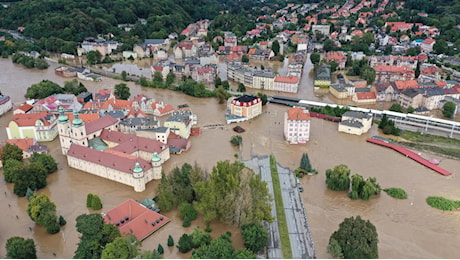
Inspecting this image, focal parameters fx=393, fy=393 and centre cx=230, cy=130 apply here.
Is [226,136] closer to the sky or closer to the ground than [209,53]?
closer to the ground

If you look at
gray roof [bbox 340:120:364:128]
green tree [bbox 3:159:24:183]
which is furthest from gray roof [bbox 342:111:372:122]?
green tree [bbox 3:159:24:183]

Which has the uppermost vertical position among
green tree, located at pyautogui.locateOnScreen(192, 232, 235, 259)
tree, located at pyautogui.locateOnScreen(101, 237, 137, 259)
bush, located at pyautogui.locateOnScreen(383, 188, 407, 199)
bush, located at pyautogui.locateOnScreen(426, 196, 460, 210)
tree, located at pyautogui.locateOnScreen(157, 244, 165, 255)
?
tree, located at pyautogui.locateOnScreen(101, 237, 137, 259)

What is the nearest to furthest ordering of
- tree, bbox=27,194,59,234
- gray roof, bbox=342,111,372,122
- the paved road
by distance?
the paved road < tree, bbox=27,194,59,234 < gray roof, bbox=342,111,372,122

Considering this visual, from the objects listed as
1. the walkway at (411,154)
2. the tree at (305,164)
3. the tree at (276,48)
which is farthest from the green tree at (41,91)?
the tree at (276,48)

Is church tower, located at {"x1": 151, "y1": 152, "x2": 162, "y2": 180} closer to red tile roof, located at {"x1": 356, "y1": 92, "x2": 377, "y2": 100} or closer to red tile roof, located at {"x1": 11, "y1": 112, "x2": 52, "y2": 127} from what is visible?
red tile roof, located at {"x1": 11, "y1": 112, "x2": 52, "y2": 127}

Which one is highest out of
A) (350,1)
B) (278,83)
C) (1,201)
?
(350,1)

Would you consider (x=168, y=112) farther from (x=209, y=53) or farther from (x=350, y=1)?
(x=350, y=1)

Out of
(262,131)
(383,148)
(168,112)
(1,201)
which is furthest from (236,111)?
(1,201)

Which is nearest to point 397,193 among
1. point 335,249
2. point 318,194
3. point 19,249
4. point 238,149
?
point 318,194
